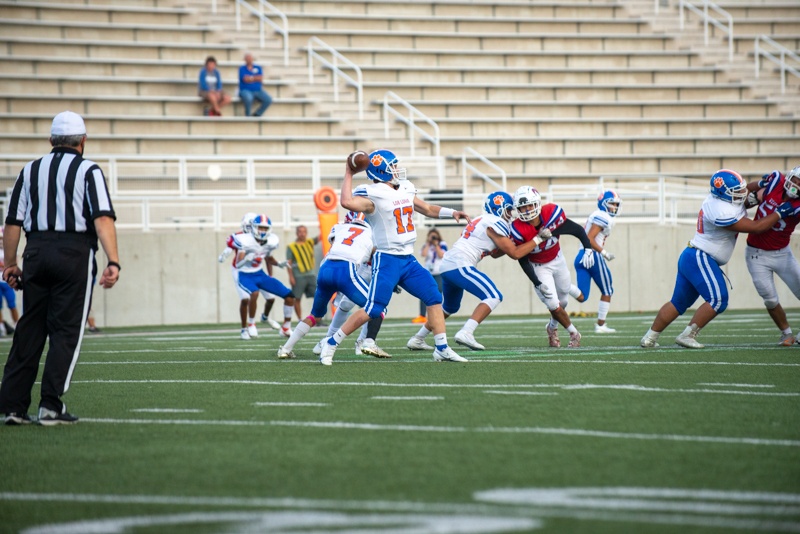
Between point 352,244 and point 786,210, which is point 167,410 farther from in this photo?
point 786,210

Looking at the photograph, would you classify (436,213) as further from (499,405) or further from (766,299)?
(499,405)

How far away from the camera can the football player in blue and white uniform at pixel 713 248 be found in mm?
9805

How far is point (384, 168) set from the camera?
9.30 metres

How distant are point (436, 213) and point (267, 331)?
21.8 ft

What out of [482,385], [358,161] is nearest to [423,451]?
[482,385]

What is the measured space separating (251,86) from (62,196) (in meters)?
15.9

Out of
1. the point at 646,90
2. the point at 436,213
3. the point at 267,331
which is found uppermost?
the point at 646,90

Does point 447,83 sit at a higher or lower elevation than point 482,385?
higher

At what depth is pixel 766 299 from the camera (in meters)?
10.3

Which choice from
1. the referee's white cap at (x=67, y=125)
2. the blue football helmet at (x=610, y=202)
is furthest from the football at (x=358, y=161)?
the blue football helmet at (x=610, y=202)

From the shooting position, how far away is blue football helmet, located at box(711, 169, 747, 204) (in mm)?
9859

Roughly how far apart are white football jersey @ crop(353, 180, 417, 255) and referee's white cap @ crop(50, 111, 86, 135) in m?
3.10

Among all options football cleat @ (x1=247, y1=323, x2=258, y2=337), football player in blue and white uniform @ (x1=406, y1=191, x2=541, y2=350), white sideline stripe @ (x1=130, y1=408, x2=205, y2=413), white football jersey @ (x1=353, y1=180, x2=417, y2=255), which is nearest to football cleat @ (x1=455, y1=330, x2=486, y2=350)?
football player in blue and white uniform @ (x1=406, y1=191, x2=541, y2=350)

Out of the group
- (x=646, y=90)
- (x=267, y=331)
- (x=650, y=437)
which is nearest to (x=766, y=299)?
(x=650, y=437)
